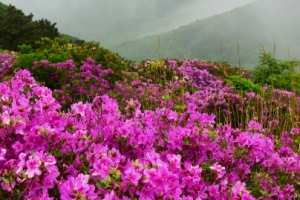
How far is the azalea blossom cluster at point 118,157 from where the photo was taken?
1443 millimetres

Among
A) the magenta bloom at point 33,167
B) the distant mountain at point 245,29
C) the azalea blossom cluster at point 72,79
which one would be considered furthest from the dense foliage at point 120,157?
the distant mountain at point 245,29

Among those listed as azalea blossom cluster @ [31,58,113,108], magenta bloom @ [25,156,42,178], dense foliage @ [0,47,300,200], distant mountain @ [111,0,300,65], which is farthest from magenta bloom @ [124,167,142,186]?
distant mountain @ [111,0,300,65]

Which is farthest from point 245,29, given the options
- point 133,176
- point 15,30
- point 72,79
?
point 133,176

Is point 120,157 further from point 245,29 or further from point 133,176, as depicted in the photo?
point 245,29

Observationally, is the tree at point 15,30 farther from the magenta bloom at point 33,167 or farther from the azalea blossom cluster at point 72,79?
the magenta bloom at point 33,167

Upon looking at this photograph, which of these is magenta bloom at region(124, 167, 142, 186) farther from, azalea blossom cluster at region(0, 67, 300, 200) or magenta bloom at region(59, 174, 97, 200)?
magenta bloom at region(59, 174, 97, 200)

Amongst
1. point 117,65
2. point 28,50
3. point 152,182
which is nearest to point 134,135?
point 152,182

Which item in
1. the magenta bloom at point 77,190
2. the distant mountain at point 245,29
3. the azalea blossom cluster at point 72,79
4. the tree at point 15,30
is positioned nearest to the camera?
the magenta bloom at point 77,190

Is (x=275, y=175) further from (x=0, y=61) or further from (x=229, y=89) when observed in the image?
(x=0, y=61)

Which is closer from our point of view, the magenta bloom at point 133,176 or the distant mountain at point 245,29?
the magenta bloom at point 133,176

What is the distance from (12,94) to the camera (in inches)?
88.9

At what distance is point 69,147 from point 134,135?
0.39 meters

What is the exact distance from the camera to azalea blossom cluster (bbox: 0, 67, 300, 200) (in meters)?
1.44

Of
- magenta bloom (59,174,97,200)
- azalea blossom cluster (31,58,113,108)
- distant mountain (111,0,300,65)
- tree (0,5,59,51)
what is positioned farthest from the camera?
distant mountain (111,0,300,65)
